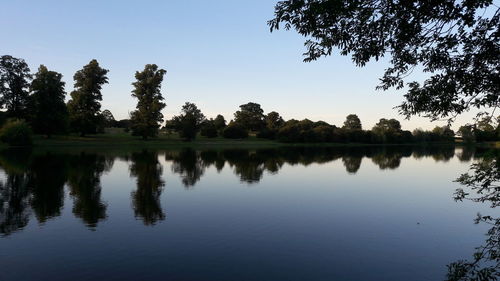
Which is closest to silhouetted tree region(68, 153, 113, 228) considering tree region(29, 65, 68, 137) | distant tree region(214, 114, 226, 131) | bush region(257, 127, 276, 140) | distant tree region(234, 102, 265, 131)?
tree region(29, 65, 68, 137)

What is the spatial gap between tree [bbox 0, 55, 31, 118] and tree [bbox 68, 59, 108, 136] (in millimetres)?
11505

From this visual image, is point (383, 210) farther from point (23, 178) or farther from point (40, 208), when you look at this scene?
point (23, 178)

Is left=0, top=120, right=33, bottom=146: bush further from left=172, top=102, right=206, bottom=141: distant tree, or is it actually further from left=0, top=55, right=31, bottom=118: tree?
left=172, top=102, right=206, bottom=141: distant tree

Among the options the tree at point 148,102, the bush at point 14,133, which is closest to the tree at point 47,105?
the bush at point 14,133

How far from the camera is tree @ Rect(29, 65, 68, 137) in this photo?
81000mm

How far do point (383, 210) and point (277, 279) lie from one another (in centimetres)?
1514

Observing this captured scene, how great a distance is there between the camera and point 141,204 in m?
24.3

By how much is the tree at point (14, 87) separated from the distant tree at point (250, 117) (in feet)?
310

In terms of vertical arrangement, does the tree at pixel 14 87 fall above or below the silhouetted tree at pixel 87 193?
above

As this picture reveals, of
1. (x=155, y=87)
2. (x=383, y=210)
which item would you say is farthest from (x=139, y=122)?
(x=383, y=210)

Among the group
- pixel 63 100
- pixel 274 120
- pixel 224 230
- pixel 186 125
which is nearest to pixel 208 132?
pixel 186 125

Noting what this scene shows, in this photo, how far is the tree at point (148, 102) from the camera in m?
100

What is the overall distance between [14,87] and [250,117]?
345 ft

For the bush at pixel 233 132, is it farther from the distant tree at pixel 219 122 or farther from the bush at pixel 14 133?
the bush at pixel 14 133
